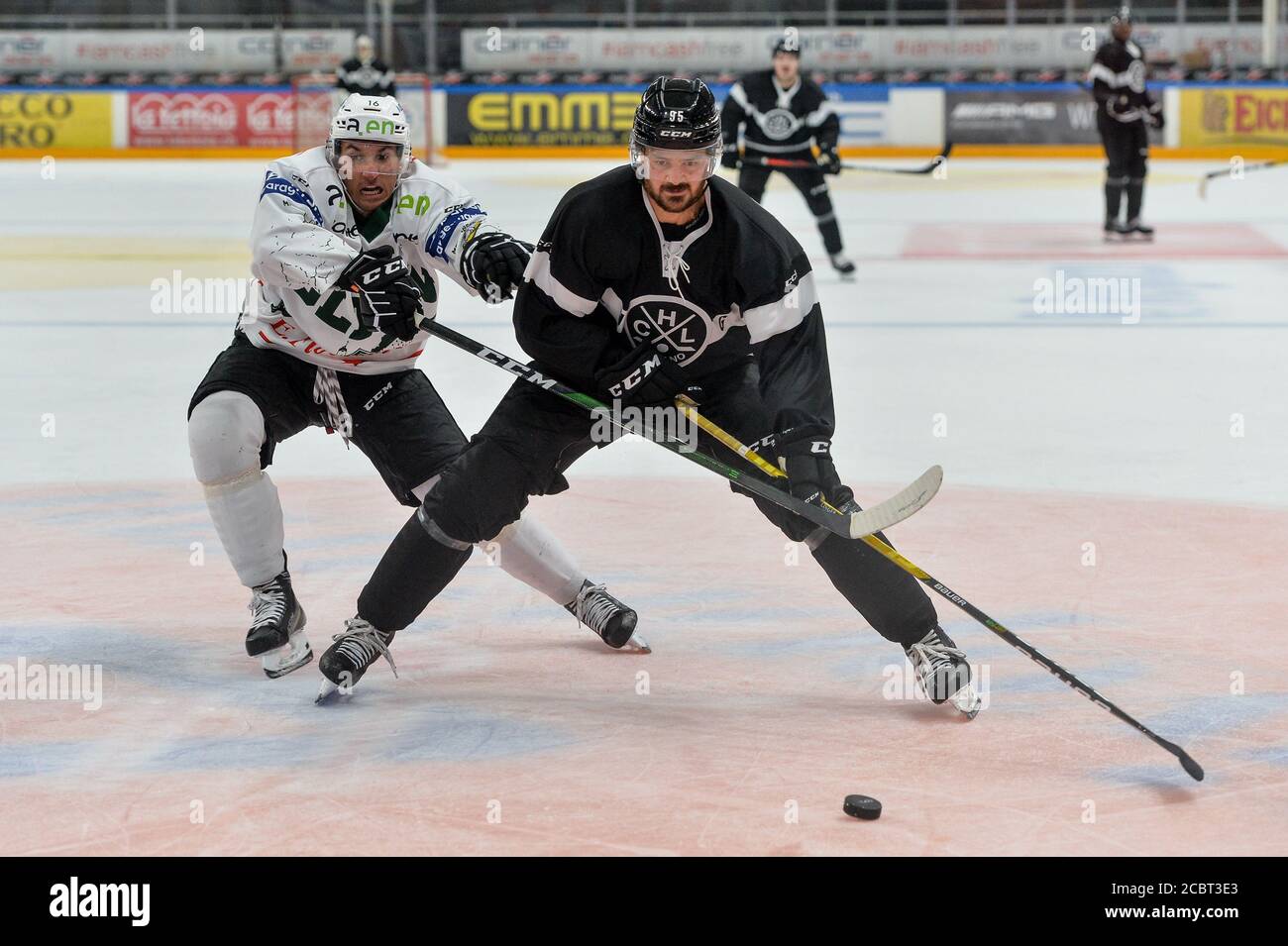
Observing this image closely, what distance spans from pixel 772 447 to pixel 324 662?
94 centimetres

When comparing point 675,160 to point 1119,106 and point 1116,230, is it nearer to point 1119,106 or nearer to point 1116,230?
point 1116,230

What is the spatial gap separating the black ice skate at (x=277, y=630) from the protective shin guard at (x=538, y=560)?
421mm

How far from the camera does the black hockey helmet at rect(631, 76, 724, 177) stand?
123 inches

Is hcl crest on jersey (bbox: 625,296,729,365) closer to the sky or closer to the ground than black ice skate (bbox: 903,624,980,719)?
closer to the sky

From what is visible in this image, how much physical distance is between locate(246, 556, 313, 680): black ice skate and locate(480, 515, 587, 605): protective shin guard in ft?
1.38

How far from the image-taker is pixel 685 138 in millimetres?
3135

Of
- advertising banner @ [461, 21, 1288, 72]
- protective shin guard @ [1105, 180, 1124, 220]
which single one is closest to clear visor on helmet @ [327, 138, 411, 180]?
protective shin guard @ [1105, 180, 1124, 220]

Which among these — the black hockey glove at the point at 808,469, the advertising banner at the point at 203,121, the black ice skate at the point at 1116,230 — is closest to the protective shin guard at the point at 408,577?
the black hockey glove at the point at 808,469

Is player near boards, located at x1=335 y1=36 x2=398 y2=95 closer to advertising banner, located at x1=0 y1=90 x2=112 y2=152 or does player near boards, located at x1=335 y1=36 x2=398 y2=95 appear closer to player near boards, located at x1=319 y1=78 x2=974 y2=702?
advertising banner, located at x1=0 y1=90 x2=112 y2=152

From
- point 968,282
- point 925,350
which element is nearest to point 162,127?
point 968,282

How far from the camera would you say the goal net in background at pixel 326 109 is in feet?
65.0

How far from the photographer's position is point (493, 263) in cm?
339

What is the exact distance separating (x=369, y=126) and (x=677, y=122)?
2.18 feet
